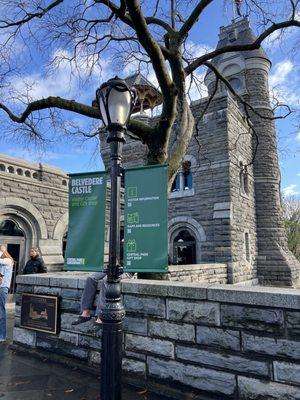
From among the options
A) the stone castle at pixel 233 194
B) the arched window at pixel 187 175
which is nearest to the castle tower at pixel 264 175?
the stone castle at pixel 233 194

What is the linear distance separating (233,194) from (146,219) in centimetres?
1103

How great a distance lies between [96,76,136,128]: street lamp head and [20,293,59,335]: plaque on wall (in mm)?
3088

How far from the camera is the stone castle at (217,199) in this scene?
1107cm

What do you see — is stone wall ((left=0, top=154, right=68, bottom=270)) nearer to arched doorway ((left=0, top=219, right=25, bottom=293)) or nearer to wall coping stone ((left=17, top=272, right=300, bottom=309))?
arched doorway ((left=0, top=219, right=25, bottom=293))

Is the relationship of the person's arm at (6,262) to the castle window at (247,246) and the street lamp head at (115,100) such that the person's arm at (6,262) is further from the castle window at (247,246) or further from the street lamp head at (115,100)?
the castle window at (247,246)

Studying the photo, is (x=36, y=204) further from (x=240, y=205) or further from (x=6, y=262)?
(x=240, y=205)

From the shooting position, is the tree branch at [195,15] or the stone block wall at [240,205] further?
the stone block wall at [240,205]

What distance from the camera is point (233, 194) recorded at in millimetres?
14484

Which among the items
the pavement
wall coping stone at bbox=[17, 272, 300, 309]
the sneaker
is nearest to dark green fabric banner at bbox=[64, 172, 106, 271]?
wall coping stone at bbox=[17, 272, 300, 309]

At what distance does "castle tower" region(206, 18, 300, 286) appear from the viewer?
16.8 m

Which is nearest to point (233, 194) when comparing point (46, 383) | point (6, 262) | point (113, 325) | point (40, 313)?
point (6, 262)

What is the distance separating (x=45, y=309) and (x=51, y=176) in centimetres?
767

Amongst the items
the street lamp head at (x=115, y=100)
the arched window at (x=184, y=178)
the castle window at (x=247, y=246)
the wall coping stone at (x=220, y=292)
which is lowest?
the wall coping stone at (x=220, y=292)

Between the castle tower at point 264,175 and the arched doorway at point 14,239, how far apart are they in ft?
37.1
